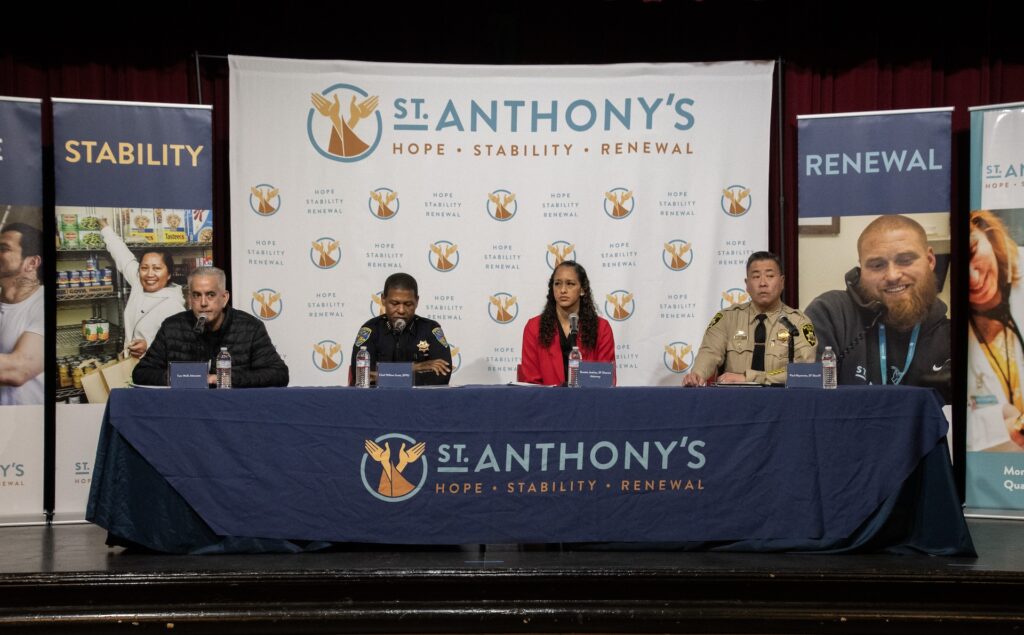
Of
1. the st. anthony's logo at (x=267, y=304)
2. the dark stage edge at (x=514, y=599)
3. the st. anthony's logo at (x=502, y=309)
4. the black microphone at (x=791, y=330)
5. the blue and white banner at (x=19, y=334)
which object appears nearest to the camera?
the dark stage edge at (x=514, y=599)

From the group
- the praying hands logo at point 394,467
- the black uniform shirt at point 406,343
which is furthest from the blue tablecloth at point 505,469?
the black uniform shirt at point 406,343

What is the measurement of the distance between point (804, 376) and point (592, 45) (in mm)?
2885

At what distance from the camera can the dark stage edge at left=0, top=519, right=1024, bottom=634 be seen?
3051 mm

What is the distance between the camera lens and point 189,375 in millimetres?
3518

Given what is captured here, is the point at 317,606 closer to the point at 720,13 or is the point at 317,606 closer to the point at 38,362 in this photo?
the point at 38,362

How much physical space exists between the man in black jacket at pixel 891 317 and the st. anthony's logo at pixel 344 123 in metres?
2.74

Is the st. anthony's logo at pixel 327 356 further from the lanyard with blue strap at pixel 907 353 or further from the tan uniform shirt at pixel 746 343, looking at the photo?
the lanyard with blue strap at pixel 907 353

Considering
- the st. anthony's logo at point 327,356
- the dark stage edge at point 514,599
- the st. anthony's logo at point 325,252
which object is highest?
the st. anthony's logo at point 325,252

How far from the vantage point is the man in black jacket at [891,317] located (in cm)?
509

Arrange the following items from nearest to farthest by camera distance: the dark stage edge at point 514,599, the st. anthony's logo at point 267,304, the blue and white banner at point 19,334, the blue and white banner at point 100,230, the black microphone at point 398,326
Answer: the dark stage edge at point 514,599 → the black microphone at point 398,326 → the blue and white banner at point 19,334 → the blue and white banner at point 100,230 → the st. anthony's logo at point 267,304

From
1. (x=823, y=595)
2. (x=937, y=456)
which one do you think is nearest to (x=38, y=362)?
(x=823, y=595)

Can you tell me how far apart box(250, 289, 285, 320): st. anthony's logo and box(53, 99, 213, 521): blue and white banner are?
38 cm

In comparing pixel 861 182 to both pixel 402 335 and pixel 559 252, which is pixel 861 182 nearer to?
pixel 559 252

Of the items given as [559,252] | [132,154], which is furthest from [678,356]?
[132,154]
